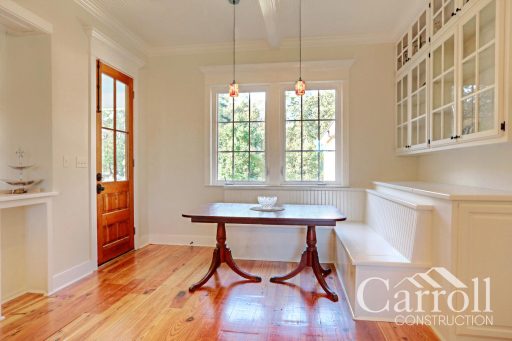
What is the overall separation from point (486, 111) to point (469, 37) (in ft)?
1.90

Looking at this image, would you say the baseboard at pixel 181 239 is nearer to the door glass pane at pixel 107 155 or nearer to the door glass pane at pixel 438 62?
the door glass pane at pixel 107 155

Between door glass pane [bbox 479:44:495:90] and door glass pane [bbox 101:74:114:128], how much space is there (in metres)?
3.49

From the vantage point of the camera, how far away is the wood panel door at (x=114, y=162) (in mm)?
3146

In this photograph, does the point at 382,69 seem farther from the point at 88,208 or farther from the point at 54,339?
the point at 54,339

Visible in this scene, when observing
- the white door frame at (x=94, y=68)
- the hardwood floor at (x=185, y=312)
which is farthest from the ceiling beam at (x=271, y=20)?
the hardwood floor at (x=185, y=312)

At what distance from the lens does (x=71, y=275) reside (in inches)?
107

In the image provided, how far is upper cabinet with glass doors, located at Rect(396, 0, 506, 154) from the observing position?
1696mm

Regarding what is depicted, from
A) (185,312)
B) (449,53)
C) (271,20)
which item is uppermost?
(271,20)

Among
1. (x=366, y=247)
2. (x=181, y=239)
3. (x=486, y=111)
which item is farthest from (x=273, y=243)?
(x=486, y=111)

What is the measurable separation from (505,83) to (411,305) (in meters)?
1.64

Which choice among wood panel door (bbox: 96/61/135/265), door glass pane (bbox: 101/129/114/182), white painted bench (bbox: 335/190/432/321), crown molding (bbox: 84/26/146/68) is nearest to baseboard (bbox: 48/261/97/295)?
wood panel door (bbox: 96/61/135/265)

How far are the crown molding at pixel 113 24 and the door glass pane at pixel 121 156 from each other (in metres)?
1.23

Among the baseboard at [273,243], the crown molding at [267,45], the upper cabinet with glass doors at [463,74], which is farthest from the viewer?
the crown molding at [267,45]

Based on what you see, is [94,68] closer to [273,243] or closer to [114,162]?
[114,162]
